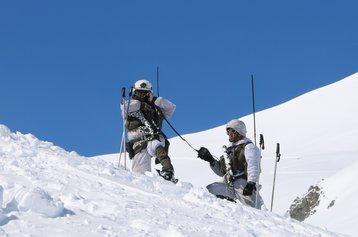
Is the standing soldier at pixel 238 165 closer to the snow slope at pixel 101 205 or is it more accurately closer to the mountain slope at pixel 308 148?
the snow slope at pixel 101 205

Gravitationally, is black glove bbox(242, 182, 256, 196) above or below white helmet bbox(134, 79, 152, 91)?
below

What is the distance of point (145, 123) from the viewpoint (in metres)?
10.2

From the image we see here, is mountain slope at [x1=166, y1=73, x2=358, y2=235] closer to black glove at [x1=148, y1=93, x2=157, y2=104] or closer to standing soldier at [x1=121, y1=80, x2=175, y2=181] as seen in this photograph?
standing soldier at [x1=121, y1=80, x2=175, y2=181]

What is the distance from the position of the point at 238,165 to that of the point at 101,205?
13.4 feet

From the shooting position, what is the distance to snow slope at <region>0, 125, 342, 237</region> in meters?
5.10

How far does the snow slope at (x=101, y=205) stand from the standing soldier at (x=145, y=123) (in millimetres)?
1771

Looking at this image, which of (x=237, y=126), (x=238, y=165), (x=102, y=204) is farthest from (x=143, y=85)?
(x=102, y=204)

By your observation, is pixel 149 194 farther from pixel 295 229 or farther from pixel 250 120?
pixel 250 120

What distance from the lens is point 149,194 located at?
680 centimetres

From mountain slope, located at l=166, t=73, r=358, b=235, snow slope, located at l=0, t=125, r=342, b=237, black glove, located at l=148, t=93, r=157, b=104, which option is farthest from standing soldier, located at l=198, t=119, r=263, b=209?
mountain slope, located at l=166, t=73, r=358, b=235

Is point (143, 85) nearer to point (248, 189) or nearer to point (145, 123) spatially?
point (145, 123)

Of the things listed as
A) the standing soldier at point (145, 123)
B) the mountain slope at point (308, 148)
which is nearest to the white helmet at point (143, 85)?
the standing soldier at point (145, 123)

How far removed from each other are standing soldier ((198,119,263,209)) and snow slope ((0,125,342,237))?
1.58 metres

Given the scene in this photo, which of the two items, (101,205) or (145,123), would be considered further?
(145,123)
